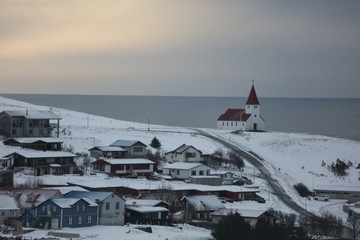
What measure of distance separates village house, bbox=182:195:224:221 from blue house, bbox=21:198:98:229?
26.5ft

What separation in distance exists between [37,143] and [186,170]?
11.7 metres

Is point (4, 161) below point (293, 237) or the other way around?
the other way around

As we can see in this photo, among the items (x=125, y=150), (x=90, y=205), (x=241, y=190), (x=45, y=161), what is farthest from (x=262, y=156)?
(x=90, y=205)

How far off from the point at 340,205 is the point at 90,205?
2214 centimetres

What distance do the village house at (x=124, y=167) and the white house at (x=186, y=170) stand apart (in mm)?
1581

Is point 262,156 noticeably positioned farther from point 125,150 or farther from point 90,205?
point 90,205

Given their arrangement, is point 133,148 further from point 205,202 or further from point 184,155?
point 205,202

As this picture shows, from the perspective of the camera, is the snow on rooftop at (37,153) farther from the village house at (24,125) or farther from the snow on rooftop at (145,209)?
the snow on rooftop at (145,209)

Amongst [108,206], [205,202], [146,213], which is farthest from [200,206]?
[108,206]

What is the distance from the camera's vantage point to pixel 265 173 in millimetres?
63625

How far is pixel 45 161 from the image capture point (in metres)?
53.7

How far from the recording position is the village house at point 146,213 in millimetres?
41759

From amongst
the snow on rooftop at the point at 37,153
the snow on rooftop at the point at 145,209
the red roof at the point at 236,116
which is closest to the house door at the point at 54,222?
the snow on rooftop at the point at 145,209

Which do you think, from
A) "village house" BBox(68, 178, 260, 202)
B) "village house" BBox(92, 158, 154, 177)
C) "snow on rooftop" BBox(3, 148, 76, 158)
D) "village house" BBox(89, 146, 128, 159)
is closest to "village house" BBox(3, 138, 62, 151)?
"snow on rooftop" BBox(3, 148, 76, 158)
